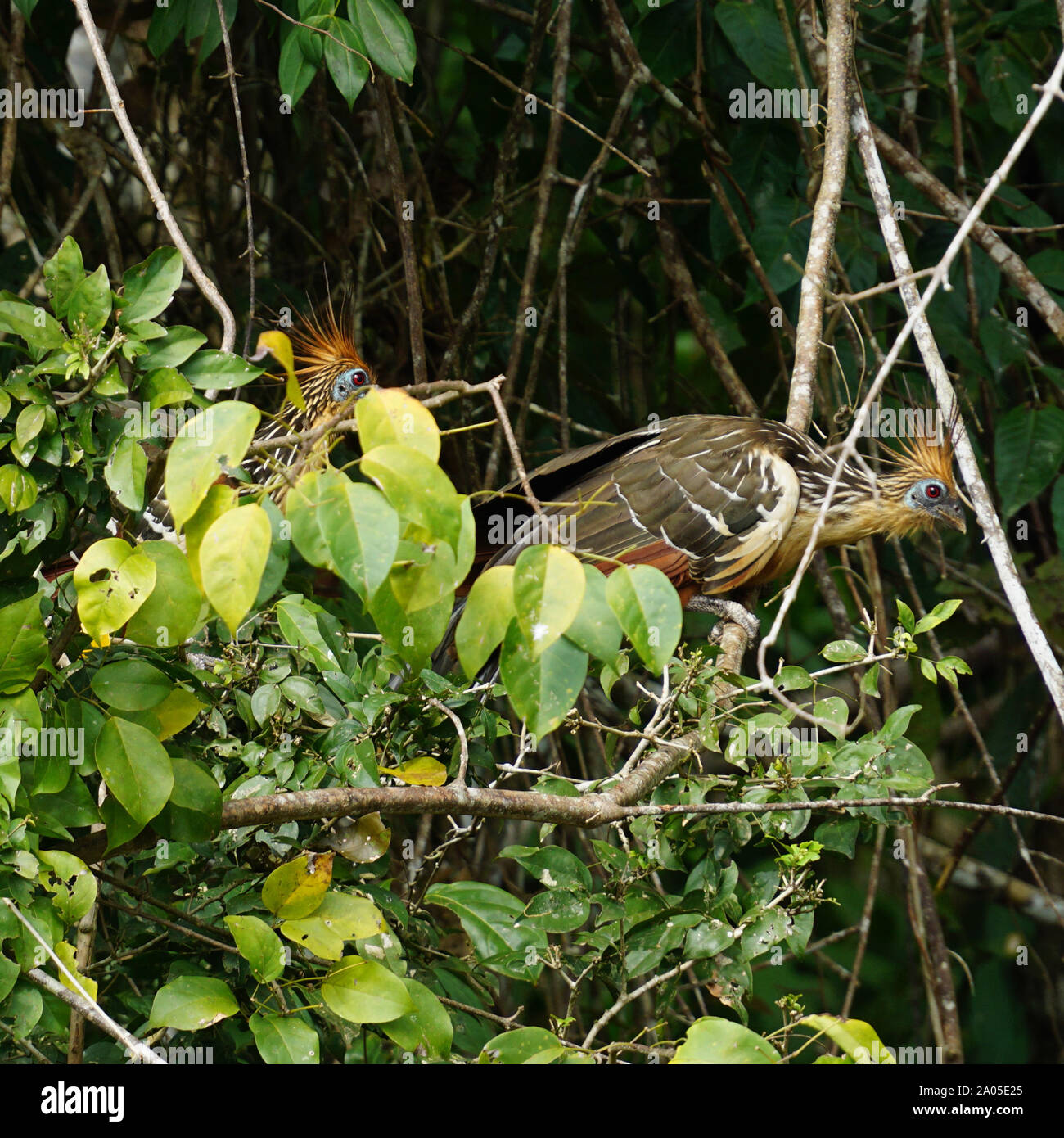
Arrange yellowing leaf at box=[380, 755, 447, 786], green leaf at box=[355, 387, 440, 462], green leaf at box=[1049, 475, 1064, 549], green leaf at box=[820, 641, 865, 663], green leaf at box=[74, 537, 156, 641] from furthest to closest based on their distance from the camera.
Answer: green leaf at box=[1049, 475, 1064, 549], green leaf at box=[820, 641, 865, 663], yellowing leaf at box=[380, 755, 447, 786], green leaf at box=[74, 537, 156, 641], green leaf at box=[355, 387, 440, 462]

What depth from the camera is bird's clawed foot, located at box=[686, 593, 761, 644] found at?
3125mm

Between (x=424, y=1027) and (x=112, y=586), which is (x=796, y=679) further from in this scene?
(x=112, y=586)

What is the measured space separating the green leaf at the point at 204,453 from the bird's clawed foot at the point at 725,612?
76.6 inches

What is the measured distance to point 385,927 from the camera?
179 centimetres

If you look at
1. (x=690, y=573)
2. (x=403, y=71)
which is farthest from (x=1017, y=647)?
(x=403, y=71)

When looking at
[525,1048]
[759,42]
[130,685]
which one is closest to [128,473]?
[130,685]

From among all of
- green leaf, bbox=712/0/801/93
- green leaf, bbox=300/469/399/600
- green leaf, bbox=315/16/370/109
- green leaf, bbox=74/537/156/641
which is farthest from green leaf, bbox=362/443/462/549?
green leaf, bbox=712/0/801/93

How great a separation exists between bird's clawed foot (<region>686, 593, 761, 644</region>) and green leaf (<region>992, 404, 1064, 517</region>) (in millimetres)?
746

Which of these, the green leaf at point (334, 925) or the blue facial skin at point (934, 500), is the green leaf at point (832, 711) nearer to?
the green leaf at point (334, 925)

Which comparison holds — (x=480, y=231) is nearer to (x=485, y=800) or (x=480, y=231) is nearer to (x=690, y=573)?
(x=690, y=573)

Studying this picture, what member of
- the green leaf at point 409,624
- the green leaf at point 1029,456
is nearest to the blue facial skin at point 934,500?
the green leaf at point 1029,456

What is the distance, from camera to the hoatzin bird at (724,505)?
3254 millimetres

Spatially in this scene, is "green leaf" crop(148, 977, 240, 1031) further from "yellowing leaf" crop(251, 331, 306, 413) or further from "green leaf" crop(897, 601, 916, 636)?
"green leaf" crop(897, 601, 916, 636)

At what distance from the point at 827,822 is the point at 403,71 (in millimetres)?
1639
